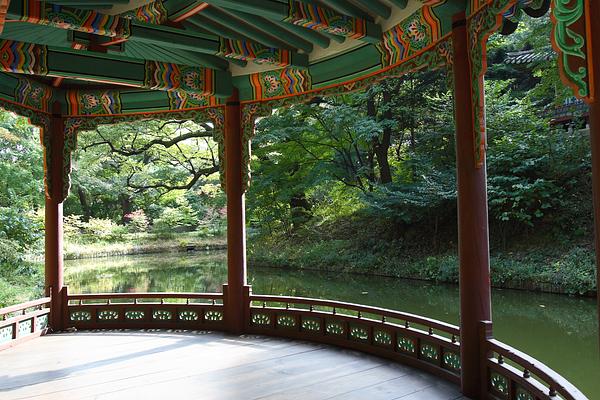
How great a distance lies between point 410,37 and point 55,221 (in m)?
4.73

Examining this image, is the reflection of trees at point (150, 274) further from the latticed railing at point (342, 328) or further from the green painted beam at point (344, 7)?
the green painted beam at point (344, 7)

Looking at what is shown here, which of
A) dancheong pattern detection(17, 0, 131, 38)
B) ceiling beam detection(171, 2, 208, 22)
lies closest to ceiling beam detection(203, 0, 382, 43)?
ceiling beam detection(171, 2, 208, 22)

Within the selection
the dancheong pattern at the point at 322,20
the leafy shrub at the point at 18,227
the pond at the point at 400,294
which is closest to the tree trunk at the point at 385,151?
the pond at the point at 400,294

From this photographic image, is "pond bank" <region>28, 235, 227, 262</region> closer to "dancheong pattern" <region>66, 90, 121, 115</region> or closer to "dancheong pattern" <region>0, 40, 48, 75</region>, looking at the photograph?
"dancheong pattern" <region>66, 90, 121, 115</region>

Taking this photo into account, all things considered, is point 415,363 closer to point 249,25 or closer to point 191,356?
point 191,356

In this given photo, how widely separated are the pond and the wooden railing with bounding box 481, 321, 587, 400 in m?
2.92

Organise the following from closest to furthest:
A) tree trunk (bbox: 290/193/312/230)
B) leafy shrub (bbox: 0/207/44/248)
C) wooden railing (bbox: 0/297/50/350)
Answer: wooden railing (bbox: 0/297/50/350)
leafy shrub (bbox: 0/207/44/248)
tree trunk (bbox: 290/193/312/230)

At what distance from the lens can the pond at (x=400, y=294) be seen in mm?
7074

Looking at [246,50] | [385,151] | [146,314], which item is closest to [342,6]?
[246,50]

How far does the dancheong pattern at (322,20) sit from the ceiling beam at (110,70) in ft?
6.91

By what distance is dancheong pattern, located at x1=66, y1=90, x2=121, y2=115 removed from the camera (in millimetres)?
6273

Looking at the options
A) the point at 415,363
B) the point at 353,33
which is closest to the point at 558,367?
the point at 415,363

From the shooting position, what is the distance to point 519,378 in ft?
10.3

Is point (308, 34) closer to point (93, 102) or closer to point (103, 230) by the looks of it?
point (93, 102)
